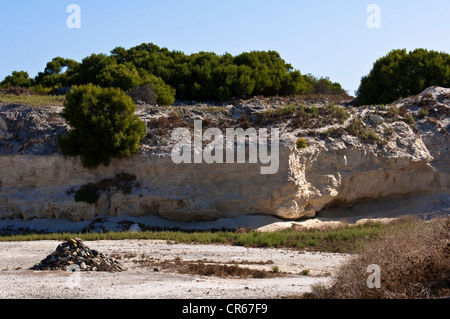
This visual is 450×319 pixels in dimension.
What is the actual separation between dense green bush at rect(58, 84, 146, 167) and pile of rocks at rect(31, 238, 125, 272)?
39.1 feet

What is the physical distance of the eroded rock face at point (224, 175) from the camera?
25.6 m

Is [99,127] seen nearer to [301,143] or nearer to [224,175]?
[224,175]

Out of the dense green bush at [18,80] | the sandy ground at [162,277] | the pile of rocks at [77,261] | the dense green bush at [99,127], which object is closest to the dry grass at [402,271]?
the sandy ground at [162,277]

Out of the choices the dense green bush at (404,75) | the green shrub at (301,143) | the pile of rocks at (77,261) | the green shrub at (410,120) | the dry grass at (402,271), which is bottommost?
the pile of rocks at (77,261)

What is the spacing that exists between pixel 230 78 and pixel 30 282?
30.3m

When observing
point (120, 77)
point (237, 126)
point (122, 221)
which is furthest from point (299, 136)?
point (120, 77)

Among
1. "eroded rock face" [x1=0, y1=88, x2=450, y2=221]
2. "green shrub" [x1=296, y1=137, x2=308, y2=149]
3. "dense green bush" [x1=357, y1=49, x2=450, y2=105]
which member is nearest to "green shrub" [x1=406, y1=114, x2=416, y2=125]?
"eroded rock face" [x1=0, y1=88, x2=450, y2=221]

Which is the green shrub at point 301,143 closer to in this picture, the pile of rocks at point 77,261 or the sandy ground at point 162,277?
the sandy ground at point 162,277

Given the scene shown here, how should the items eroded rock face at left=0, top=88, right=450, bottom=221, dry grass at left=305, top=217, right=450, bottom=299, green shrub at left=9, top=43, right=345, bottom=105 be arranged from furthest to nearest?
green shrub at left=9, top=43, right=345, bottom=105 → eroded rock face at left=0, top=88, right=450, bottom=221 → dry grass at left=305, top=217, right=450, bottom=299

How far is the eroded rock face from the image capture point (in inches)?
1009

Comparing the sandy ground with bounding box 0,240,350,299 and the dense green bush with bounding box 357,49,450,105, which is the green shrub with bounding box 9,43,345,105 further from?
the sandy ground with bounding box 0,240,350,299

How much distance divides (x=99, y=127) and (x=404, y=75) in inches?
896

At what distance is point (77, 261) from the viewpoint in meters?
14.1

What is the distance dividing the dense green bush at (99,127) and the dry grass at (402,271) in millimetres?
17541
